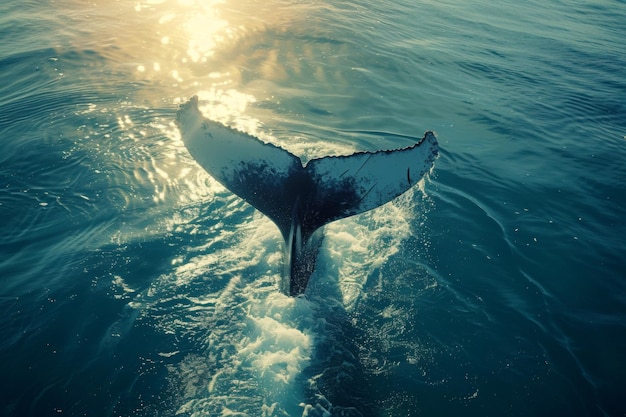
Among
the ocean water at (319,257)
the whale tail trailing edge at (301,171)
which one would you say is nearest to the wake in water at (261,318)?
the ocean water at (319,257)

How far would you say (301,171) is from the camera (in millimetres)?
4531

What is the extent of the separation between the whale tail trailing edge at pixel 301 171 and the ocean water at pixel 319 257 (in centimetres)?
144

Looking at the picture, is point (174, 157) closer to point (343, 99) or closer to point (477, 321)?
point (343, 99)

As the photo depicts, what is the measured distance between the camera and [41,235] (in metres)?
6.05

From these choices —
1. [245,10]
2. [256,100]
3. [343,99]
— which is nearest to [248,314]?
[256,100]

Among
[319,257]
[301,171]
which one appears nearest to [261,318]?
[319,257]

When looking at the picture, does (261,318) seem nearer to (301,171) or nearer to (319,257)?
(319,257)

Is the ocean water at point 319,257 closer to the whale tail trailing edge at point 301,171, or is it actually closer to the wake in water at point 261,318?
the wake in water at point 261,318

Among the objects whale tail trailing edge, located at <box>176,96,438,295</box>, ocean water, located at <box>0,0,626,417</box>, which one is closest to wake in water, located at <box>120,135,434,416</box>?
ocean water, located at <box>0,0,626,417</box>

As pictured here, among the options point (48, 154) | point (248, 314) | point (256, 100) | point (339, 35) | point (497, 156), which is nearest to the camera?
point (248, 314)

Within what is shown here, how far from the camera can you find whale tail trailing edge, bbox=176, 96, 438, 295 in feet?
14.7

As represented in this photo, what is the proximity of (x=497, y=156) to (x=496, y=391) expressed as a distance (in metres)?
5.53

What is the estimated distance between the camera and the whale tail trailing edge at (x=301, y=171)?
14.7 feet

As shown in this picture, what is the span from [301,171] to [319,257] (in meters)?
1.85
